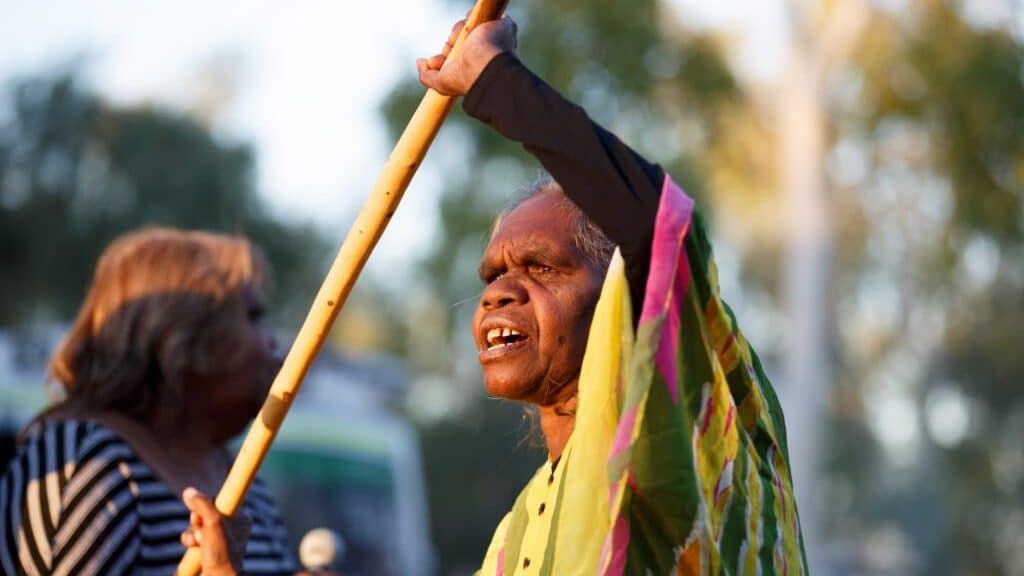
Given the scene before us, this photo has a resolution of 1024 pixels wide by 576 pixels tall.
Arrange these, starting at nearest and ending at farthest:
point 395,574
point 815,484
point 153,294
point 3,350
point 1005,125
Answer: point 153,294 → point 3,350 → point 395,574 → point 815,484 → point 1005,125

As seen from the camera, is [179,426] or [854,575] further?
[854,575]

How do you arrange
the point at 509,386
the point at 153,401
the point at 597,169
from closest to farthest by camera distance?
the point at 597,169
the point at 509,386
the point at 153,401

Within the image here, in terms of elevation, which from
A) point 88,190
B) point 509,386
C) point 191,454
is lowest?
point 191,454

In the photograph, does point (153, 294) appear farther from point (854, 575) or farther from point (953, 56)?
point (854, 575)

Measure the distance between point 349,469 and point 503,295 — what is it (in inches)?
329

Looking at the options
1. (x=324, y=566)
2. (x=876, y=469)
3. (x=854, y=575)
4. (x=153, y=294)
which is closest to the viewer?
(x=324, y=566)

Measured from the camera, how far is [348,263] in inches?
93.7

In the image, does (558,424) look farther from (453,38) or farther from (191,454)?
(191,454)

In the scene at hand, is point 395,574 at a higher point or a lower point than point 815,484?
lower

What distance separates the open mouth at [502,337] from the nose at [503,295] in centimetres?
4

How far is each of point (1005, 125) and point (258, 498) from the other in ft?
45.2

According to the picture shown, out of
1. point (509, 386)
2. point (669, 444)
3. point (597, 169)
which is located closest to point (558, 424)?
point (509, 386)

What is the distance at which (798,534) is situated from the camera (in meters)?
2.32

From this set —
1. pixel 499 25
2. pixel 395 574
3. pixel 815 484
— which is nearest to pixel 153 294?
pixel 499 25
